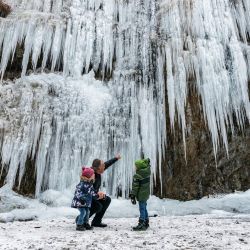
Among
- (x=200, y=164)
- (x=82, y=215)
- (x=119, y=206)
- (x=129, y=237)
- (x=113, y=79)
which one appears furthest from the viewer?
(x=113, y=79)

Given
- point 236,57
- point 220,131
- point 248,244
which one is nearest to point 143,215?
point 248,244

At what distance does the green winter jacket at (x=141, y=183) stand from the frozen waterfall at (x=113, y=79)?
3.82m

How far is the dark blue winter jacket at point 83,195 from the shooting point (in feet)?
22.7

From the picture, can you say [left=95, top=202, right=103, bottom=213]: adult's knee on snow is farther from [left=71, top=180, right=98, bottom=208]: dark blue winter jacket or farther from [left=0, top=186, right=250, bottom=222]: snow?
[left=0, top=186, right=250, bottom=222]: snow

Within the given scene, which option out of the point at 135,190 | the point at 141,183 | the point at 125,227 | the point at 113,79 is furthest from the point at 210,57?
the point at 125,227

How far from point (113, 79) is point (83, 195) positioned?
240 inches

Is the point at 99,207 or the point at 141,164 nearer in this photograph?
the point at 141,164

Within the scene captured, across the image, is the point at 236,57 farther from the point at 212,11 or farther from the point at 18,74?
the point at 18,74

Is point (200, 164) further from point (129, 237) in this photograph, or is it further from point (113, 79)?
point (129, 237)

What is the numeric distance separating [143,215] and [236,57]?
6.94 m

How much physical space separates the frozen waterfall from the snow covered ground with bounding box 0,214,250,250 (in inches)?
139

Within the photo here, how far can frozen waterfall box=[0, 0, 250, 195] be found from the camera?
36.9ft

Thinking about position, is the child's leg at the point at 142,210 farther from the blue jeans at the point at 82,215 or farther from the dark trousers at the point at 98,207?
the blue jeans at the point at 82,215

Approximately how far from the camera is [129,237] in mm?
6297
